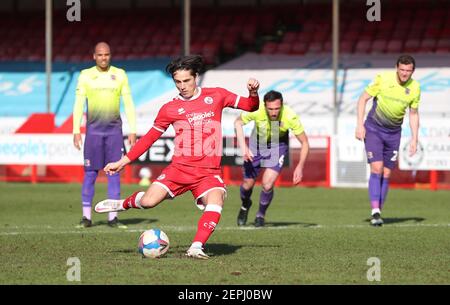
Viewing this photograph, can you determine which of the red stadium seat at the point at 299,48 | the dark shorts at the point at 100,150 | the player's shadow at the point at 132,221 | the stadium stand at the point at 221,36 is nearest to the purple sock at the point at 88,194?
the dark shorts at the point at 100,150

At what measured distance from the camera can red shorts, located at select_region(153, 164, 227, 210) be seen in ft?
31.3

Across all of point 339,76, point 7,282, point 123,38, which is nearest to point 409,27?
point 339,76

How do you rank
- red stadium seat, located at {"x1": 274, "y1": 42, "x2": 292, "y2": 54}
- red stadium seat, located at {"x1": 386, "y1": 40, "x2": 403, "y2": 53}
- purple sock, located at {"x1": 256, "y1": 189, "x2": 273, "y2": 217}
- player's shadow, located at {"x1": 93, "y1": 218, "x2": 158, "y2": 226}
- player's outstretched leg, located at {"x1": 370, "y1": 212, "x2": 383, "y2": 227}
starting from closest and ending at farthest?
1. player's outstretched leg, located at {"x1": 370, "y1": 212, "x2": 383, "y2": 227}
2. purple sock, located at {"x1": 256, "y1": 189, "x2": 273, "y2": 217}
3. player's shadow, located at {"x1": 93, "y1": 218, "x2": 158, "y2": 226}
4. red stadium seat, located at {"x1": 386, "y1": 40, "x2": 403, "y2": 53}
5. red stadium seat, located at {"x1": 274, "y1": 42, "x2": 292, "y2": 54}

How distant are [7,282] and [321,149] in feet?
44.9

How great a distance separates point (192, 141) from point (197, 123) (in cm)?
17

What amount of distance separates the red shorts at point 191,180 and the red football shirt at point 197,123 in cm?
6

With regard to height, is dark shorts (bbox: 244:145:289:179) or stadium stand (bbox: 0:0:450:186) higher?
stadium stand (bbox: 0:0:450:186)

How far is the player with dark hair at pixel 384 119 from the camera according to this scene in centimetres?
1305

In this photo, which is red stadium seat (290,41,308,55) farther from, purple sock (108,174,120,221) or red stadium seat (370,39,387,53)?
purple sock (108,174,120,221)

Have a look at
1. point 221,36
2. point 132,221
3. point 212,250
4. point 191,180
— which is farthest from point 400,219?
point 221,36

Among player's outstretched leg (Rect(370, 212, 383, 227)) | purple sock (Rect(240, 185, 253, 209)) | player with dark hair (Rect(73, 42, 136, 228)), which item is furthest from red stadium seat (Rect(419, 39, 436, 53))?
player with dark hair (Rect(73, 42, 136, 228))

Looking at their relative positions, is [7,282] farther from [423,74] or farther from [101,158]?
[423,74]

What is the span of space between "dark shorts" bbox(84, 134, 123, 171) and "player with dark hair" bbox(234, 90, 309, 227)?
4.84 feet

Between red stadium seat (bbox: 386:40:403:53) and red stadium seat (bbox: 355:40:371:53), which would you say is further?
red stadium seat (bbox: 355:40:371:53)
